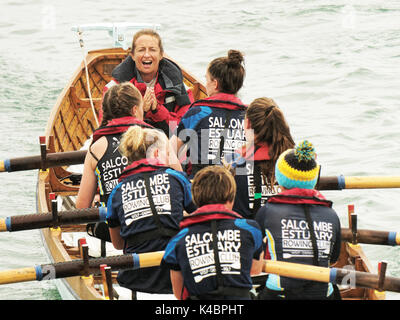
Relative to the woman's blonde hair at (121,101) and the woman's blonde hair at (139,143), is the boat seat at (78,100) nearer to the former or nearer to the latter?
the woman's blonde hair at (121,101)

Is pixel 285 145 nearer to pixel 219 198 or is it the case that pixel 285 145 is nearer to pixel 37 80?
pixel 219 198

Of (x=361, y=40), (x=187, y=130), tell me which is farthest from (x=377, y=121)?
(x=187, y=130)

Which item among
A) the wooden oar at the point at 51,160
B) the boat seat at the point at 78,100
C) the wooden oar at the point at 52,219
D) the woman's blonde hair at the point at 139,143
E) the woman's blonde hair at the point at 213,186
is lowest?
the wooden oar at the point at 52,219

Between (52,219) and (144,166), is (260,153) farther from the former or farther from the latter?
(52,219)

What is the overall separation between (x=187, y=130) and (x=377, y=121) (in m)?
8.83

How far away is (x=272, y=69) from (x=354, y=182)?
10575 millimetres

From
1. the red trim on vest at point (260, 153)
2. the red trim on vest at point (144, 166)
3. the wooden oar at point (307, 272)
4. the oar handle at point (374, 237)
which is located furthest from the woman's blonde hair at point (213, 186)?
the oar handle at point (374, 237)

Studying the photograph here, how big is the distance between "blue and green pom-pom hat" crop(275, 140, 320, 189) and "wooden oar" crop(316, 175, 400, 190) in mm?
1785

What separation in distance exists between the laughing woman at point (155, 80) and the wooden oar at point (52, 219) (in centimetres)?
175

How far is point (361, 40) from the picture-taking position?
59.5ft

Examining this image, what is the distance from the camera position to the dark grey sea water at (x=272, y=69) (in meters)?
11.0

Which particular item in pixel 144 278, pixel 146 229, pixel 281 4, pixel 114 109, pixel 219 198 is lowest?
pixel 144 278

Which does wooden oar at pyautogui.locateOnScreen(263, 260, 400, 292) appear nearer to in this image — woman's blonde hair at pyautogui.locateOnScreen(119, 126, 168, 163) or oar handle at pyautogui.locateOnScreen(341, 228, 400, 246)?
oar handle at pyautogui.locateOnScreen(341, 228, 400, 246)

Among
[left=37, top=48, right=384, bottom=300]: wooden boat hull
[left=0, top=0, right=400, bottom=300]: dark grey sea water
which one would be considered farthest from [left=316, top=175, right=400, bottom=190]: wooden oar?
[left=0, top=0, right=400, bottom=300]: dark grey sea water
